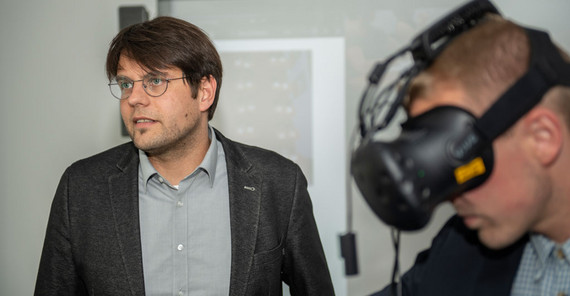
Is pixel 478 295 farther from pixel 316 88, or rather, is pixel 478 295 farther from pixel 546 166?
pixel 316 88

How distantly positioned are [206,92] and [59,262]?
746 mm

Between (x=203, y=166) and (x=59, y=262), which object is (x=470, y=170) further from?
(x=59, y=262)

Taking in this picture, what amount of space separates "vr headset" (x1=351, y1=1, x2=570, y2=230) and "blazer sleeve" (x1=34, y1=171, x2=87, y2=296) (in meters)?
1.18

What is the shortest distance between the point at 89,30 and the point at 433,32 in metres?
1.86

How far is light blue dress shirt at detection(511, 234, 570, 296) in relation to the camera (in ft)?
2.80

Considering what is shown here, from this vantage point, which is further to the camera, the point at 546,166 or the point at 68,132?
the point at 68,132

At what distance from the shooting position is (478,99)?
75 cm

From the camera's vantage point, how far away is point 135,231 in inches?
61.6

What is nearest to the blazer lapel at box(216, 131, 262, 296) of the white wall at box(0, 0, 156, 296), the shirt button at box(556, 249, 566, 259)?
the white wall at box(0, 0, 156, 296)

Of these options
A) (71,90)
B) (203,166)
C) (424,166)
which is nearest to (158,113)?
(203,166)

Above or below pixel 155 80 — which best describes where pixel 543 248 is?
below

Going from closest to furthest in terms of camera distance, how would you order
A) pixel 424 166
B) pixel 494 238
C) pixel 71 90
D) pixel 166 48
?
pixel 424 166 < pixel 494 238 < pixel 166 48 < pixel 71 90

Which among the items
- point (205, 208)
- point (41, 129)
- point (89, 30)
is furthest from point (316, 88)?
point (41, 129)

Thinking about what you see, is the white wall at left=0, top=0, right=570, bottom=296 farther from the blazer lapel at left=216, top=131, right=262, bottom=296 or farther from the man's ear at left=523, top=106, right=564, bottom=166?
the man's ear at left=523, top=106, right=564, bottom=166
